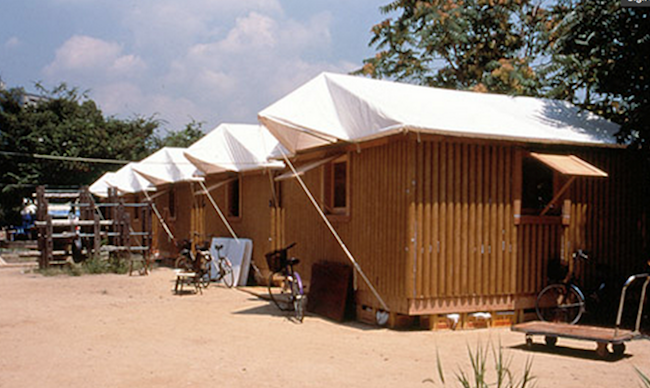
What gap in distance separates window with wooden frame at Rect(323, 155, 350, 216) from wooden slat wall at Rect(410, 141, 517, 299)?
233 centimetres

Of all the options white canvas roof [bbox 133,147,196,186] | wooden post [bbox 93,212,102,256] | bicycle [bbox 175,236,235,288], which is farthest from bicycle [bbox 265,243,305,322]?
wooden post [bbox 93,212,102,256]

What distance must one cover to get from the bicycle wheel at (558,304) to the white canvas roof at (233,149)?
671cm

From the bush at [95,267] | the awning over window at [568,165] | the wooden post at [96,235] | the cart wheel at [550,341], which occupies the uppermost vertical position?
the awning over window at [568,165]

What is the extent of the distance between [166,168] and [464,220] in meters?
12.1

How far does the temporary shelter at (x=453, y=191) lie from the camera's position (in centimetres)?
884

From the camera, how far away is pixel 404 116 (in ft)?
29.0

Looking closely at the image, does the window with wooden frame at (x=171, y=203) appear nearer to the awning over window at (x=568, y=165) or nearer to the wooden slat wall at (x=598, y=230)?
the wooden slat wall at (x=598, y=230)

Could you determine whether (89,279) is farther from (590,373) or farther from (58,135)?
(58,135)

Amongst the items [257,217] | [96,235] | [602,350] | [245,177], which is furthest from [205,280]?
[602,350]

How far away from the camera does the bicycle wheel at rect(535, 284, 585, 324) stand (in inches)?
→ 372

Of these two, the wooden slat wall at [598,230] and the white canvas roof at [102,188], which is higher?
the white canvas roof at [102,188]

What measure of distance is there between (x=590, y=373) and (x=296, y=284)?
4.72 metres

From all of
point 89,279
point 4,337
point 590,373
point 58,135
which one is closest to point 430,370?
point 590,373

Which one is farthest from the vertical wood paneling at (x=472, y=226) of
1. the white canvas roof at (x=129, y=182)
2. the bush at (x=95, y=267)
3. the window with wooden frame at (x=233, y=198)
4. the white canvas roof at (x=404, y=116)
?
the white canvas roof at (x=129, y=182)
